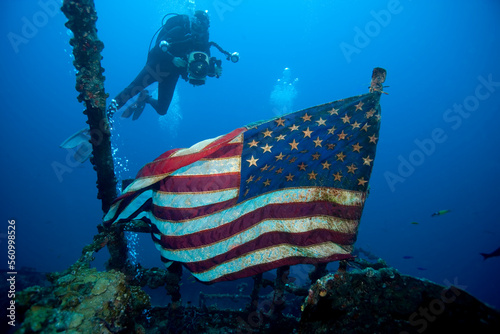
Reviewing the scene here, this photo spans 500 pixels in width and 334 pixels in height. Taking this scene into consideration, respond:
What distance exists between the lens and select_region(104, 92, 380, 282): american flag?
3.10 m

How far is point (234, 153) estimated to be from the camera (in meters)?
3.69

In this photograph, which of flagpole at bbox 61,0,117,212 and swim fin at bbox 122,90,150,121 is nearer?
flagpole at bbox 61,0,117,212

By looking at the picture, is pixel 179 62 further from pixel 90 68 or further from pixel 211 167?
pixel 211 167

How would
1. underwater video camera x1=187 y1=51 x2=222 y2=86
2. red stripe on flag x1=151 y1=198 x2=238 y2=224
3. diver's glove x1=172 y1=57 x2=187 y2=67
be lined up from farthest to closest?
diver's glove x1=172 y1=57 x2=187 y2=67
underwater video camera x1=187 y1=51 x2=222 y2=86
red stripe on flag x1=151 y1=198 x2=238 y2=224

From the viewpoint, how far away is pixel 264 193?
3.42 m

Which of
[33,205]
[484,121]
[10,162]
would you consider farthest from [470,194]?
[10,162]

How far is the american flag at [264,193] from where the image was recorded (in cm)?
310

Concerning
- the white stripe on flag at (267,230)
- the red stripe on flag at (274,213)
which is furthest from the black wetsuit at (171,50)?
the white stripe on flag at (267,230)

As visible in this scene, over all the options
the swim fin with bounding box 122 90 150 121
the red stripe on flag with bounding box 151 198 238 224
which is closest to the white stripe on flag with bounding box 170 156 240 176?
the red stripe on flag with bounding box 151 198 238 224

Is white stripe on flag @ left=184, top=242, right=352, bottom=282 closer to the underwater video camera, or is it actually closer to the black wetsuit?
the underwater video camera

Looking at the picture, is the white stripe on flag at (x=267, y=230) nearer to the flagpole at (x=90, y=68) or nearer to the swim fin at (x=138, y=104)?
the flagpole at (x=90, y=68)

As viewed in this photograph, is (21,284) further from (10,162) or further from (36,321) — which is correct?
(10,162)

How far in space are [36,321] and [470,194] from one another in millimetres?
115641

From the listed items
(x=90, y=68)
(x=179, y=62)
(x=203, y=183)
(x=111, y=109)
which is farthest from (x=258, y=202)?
(x=179, y=62)
